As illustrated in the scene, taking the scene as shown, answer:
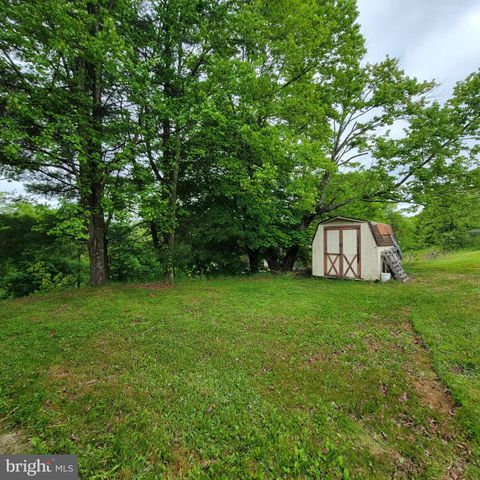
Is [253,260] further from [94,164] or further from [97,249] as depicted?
[94,164]

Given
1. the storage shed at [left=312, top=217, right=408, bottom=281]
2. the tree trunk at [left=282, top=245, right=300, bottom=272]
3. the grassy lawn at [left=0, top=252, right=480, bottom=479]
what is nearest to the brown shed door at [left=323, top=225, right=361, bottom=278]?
the storage shed at [left=312, top=217, right=408, bottom=281]

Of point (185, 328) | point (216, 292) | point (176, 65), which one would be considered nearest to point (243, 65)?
point (176, 65)

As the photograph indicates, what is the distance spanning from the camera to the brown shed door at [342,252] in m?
10.5

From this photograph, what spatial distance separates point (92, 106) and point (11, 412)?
27.2 feet

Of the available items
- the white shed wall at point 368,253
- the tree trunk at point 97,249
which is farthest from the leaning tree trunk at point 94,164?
the white shed wall at point 368,253

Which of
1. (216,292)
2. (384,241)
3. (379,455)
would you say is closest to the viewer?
(379,455)

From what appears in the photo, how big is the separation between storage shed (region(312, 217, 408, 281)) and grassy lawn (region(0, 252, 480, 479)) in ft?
14.1

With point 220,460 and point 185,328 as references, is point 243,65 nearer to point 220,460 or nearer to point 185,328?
point 185,328

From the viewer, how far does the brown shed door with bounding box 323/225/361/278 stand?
412 inches

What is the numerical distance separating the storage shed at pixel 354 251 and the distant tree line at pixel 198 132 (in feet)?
4.75

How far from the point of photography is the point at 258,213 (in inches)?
432

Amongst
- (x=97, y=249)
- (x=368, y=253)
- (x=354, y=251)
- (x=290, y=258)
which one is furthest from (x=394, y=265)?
(x=97, y=249)

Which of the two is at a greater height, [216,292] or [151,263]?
[151,263]

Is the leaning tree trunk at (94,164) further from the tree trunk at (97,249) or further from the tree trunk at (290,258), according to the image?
the tree trunk at (290,258)
